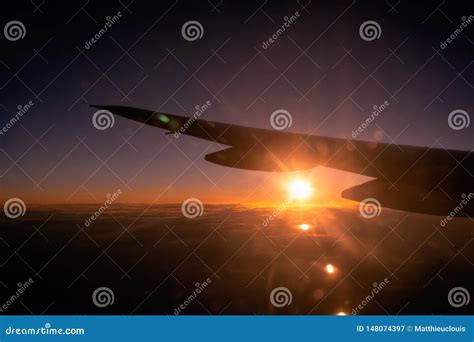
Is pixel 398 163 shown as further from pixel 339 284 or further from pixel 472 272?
pixel 472 272

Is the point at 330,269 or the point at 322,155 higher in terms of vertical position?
the point at 330,269

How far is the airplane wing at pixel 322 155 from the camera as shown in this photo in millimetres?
5523

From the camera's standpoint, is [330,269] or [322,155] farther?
[330,269]

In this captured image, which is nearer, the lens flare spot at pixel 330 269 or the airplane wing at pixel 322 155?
the airplane wing at pixel 322 155

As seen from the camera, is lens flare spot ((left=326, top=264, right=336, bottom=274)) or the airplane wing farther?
lens flare spot ((left=326, top=264, right=336, bottom=274))

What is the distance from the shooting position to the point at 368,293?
23.8 feet

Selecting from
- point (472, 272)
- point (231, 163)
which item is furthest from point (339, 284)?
point (472, 272)

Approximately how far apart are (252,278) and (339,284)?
209cm

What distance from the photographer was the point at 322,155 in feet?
20.0

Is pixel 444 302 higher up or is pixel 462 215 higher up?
pixel 462 215

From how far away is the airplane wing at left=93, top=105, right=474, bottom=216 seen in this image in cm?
552

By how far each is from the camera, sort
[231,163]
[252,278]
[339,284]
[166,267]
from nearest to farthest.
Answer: [231,163]
[339,284]
[252,278]
[166,267]

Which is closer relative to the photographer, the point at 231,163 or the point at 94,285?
the point at 231,163

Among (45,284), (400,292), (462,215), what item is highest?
(462,215)
